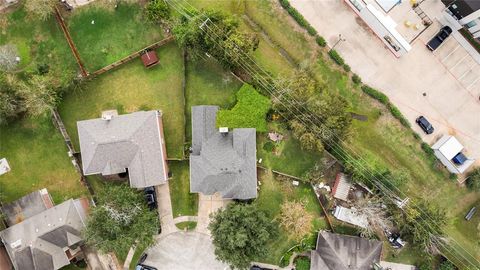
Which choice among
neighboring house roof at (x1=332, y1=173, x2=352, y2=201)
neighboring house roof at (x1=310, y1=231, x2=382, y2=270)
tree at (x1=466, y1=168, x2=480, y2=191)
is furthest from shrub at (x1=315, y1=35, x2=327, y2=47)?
tree at (x1=466, y1=168, x2=480, y2=191)

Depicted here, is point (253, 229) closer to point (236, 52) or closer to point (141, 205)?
point (141, 205)

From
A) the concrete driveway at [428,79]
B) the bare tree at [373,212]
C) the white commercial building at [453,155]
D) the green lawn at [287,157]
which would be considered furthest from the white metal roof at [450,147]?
the green lawn at [287,157]

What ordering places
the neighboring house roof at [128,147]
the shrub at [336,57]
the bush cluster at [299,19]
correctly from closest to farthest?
the neighboring house roof at [128,147]
the shrub at [336,57]
the bush cluster at [299,19]

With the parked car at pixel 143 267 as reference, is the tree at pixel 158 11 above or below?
above

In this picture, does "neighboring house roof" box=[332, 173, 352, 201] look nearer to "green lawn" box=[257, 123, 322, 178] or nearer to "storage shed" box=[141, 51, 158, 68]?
"green lawn" box=[257, 123, 322, 178]

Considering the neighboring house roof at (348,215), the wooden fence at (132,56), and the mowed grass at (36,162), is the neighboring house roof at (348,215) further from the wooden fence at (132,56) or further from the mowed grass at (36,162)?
the mowed grass at (36,162)

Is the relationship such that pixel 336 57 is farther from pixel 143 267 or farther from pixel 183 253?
pixel 143 267

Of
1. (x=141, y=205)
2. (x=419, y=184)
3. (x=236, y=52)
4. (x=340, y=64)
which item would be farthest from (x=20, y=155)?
(x=419, y=184)
